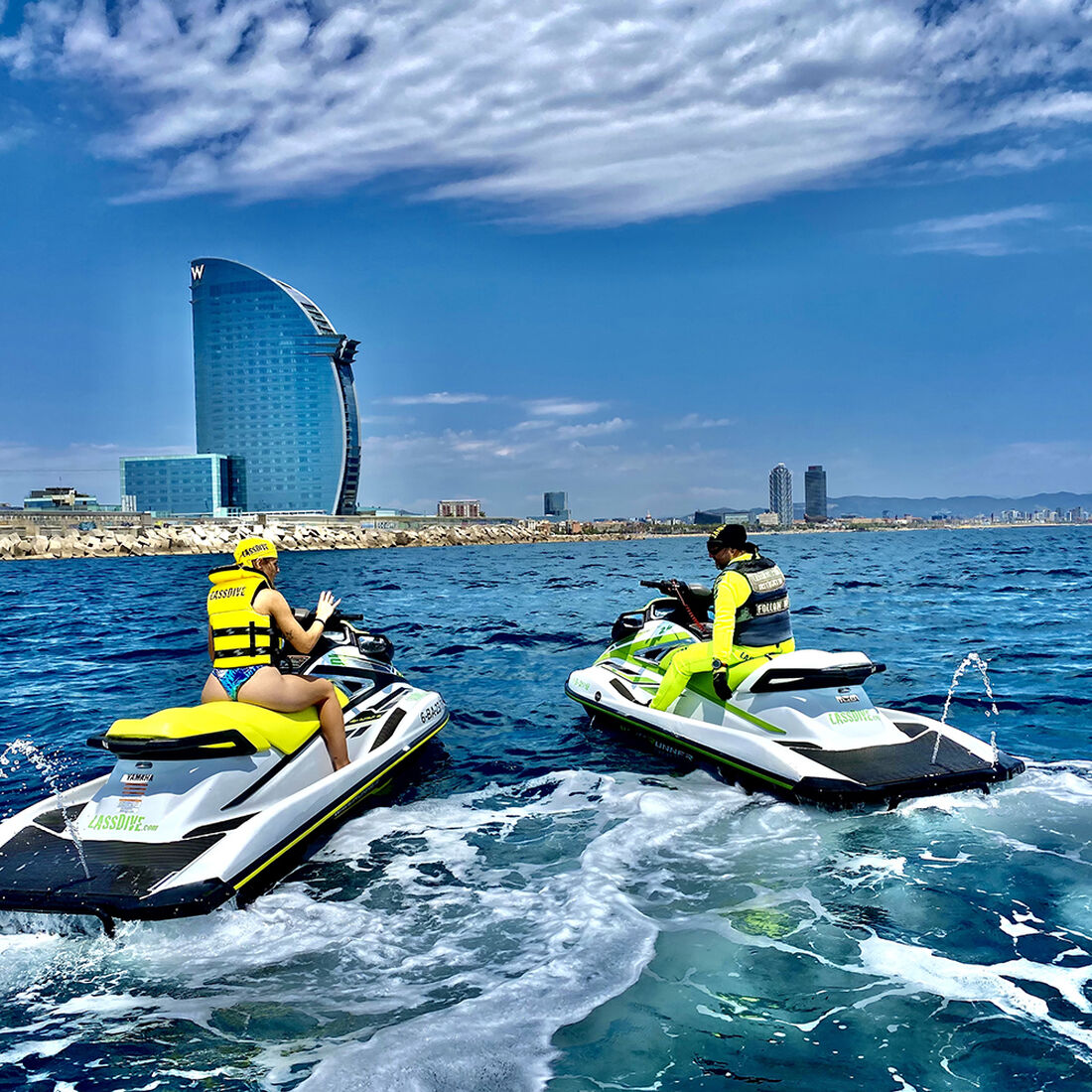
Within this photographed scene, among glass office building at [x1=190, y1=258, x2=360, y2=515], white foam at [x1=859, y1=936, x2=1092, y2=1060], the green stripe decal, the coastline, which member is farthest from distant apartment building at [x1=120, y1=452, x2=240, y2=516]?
white foam at [x1=859, y1=936, x2=1092, y2=1060]

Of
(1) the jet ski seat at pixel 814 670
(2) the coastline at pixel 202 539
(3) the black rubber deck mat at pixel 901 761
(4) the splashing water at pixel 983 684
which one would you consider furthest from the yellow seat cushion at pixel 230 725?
(2) the coastline at pixel 202 539

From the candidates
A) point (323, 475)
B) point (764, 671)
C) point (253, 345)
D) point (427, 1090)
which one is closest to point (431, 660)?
point (764, 671)

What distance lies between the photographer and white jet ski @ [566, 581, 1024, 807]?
6.51 meters

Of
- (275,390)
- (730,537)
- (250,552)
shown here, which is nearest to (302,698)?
(250,552)

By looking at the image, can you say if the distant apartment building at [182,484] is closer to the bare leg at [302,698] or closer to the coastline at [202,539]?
the coastline at [202,539]

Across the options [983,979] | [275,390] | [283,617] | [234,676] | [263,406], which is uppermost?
[275,390]

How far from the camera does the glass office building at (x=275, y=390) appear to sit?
A: 161375 millimetres

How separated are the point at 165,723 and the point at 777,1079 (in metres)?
3.92

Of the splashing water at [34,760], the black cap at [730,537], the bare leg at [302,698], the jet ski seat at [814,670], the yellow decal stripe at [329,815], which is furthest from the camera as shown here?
the splashing water at [34,760]

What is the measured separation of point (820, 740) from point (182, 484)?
182 metres

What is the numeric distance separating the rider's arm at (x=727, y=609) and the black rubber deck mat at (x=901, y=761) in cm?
107

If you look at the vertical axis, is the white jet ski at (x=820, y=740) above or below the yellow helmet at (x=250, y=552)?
below

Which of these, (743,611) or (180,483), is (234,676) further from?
(180,483)

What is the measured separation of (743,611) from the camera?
7.75 metres
